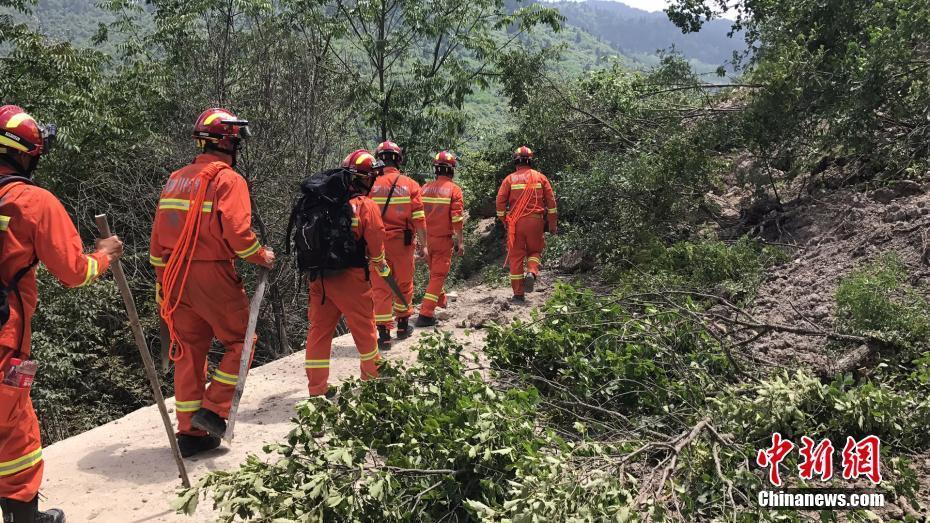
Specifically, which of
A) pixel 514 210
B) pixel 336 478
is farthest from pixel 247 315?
pixel 514 210

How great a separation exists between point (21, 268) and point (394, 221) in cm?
421

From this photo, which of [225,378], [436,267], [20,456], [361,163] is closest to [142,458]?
[225,378]

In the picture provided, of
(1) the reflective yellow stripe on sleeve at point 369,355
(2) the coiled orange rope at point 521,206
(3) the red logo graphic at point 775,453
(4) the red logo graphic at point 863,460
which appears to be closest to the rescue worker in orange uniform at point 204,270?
(1) the reflective yellow stripe on sleeve at point 369,355

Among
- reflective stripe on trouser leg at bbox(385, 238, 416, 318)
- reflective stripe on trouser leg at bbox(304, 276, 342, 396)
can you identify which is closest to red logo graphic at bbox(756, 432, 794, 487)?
reflective stripe on trouser leg at bbox(304, 276, 342, 396)

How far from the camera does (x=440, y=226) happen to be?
8.17 meters

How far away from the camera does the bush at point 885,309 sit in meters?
4.61

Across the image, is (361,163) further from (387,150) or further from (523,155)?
(523,155)

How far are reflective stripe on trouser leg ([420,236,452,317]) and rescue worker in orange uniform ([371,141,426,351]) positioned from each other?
2.26ft

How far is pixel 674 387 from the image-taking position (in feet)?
13.8

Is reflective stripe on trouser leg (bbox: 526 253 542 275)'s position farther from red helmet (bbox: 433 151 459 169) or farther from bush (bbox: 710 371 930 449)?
bush (bbox: 710 371 930 449)

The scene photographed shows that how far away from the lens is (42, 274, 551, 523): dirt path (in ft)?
13.5

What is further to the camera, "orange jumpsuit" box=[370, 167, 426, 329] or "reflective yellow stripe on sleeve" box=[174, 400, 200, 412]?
"orange jumpsuit" box=[370, 167, 426, 329]

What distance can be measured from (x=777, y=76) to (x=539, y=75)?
5511mm

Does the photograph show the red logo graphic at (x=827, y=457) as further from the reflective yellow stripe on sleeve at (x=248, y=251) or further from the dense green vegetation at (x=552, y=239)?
the reflective yellow stripe on sleeve at (x=248, y=251)
